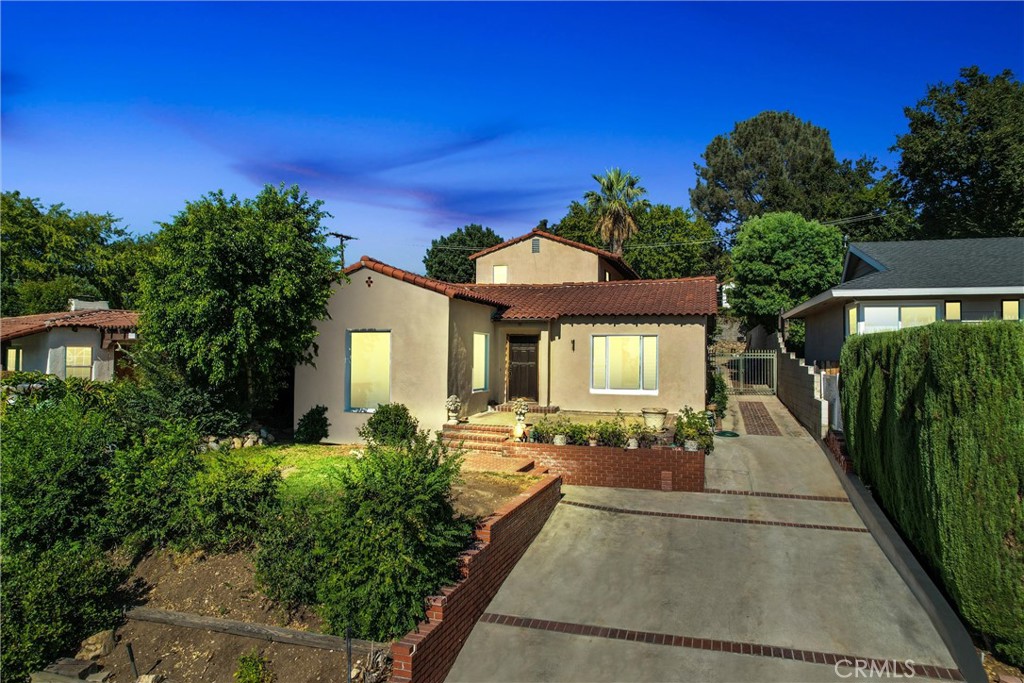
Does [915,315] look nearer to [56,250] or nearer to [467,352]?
[467,352]

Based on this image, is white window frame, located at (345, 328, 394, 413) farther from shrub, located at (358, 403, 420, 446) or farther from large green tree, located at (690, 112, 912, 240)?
large green tree, located at (690, 112, 912, 240)

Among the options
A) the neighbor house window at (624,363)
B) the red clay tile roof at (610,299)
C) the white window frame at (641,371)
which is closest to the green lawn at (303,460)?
the red clay tile roof at (610,299)

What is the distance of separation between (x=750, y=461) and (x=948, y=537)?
7.49 m

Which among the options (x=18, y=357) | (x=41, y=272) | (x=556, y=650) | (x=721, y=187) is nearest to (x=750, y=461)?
(x=556, y=650)

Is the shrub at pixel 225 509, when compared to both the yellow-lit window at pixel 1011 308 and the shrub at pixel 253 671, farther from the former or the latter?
the yellow-lit window at pixel 1011 308

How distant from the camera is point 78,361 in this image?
21.9 meters

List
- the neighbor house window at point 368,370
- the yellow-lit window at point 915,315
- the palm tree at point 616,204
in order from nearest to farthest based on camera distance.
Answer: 1. the neighbor house window at point 368,370
2. the yellow-lit window at point 915,315
3. the palm tree at point 616,204

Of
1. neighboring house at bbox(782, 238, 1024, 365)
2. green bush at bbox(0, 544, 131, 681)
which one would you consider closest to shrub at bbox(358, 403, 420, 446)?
green bush at bbox(0, 544, 131, 681)

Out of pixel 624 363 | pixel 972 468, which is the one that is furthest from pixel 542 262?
pixel 972 468

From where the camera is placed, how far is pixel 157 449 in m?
9.21

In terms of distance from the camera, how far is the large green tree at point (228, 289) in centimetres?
1220

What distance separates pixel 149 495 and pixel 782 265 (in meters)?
30.1

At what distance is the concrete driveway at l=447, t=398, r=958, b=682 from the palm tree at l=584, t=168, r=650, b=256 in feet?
98.7

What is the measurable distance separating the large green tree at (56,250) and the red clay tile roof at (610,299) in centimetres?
2667
